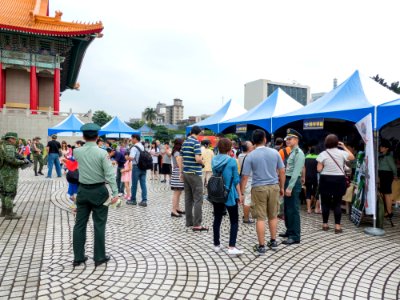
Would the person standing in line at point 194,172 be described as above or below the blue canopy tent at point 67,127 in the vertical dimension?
below

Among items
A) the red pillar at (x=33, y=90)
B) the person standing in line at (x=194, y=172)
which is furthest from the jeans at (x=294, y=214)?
the red pillar at (x=33, y=90)

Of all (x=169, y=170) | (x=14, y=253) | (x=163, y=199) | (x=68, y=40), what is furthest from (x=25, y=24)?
(x=14, y=253)

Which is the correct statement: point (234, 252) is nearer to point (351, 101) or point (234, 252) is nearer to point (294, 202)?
point (294, 202)

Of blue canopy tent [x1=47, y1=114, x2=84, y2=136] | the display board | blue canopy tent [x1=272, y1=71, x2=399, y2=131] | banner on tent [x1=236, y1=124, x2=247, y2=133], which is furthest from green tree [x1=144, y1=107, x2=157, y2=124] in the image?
the display board

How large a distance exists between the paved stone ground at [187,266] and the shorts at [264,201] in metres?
0.58

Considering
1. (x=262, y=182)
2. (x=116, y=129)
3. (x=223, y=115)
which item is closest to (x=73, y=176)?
(x=262, y=182)

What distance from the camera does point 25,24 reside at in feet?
80.6

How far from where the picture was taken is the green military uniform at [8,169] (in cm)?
576

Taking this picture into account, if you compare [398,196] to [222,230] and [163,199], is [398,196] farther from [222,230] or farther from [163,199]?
[163,199]

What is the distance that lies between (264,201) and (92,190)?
7.37ft

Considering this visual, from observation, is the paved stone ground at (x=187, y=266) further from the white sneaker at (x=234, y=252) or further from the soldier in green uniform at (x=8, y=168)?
the soldier in green uniform at (x=8, y=168)

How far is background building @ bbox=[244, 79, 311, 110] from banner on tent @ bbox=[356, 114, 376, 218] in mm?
67297

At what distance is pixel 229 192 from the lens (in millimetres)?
4035

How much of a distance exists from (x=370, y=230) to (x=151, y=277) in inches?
161
